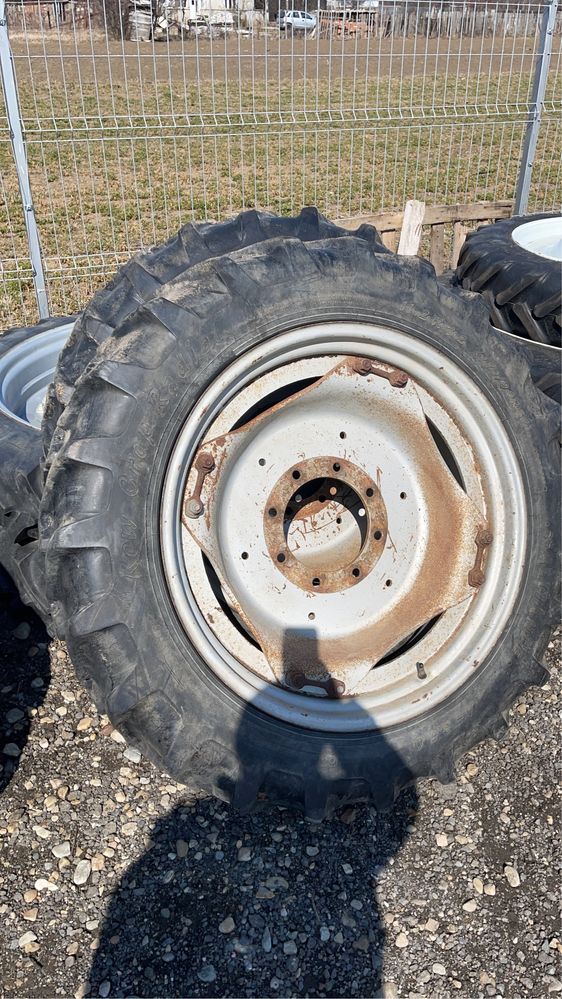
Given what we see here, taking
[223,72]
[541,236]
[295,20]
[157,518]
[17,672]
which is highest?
[295,20]

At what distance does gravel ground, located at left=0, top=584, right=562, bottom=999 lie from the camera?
7.15ft

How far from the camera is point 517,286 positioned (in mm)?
3604

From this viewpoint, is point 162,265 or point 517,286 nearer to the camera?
point 162,265

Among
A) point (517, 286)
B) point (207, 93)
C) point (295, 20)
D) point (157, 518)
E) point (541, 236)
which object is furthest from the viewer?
point (207, 93)

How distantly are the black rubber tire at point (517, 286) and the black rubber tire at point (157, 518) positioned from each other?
3.28 ft

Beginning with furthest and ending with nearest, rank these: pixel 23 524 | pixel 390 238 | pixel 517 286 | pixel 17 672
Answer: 1. pixel 390 238
2. pixel 517 286
3. pixel 17 672
4. pixel 23 524

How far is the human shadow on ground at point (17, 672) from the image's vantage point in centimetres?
285

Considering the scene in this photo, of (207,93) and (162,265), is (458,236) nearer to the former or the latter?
(207,93)

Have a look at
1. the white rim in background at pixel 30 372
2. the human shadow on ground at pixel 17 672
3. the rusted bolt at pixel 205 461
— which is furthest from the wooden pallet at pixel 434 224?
the rusted bolt at pixel 205 461

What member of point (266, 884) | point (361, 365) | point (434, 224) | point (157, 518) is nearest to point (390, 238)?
point (434, 224)

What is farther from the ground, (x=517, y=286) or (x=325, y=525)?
(x=517, y=286)

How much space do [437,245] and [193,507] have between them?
17.1ft

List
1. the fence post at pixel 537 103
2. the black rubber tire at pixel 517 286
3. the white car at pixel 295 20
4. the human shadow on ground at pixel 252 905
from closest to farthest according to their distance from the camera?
1. the human shadow on ground at pixel 252 905
2. the black rubber tire at pixel 517 286
3. the white car at pixel 295 20
4. the fence post at pixel 537 103

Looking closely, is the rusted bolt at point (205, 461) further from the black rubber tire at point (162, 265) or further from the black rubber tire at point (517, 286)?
the black rubber tire at point (517, 286)
